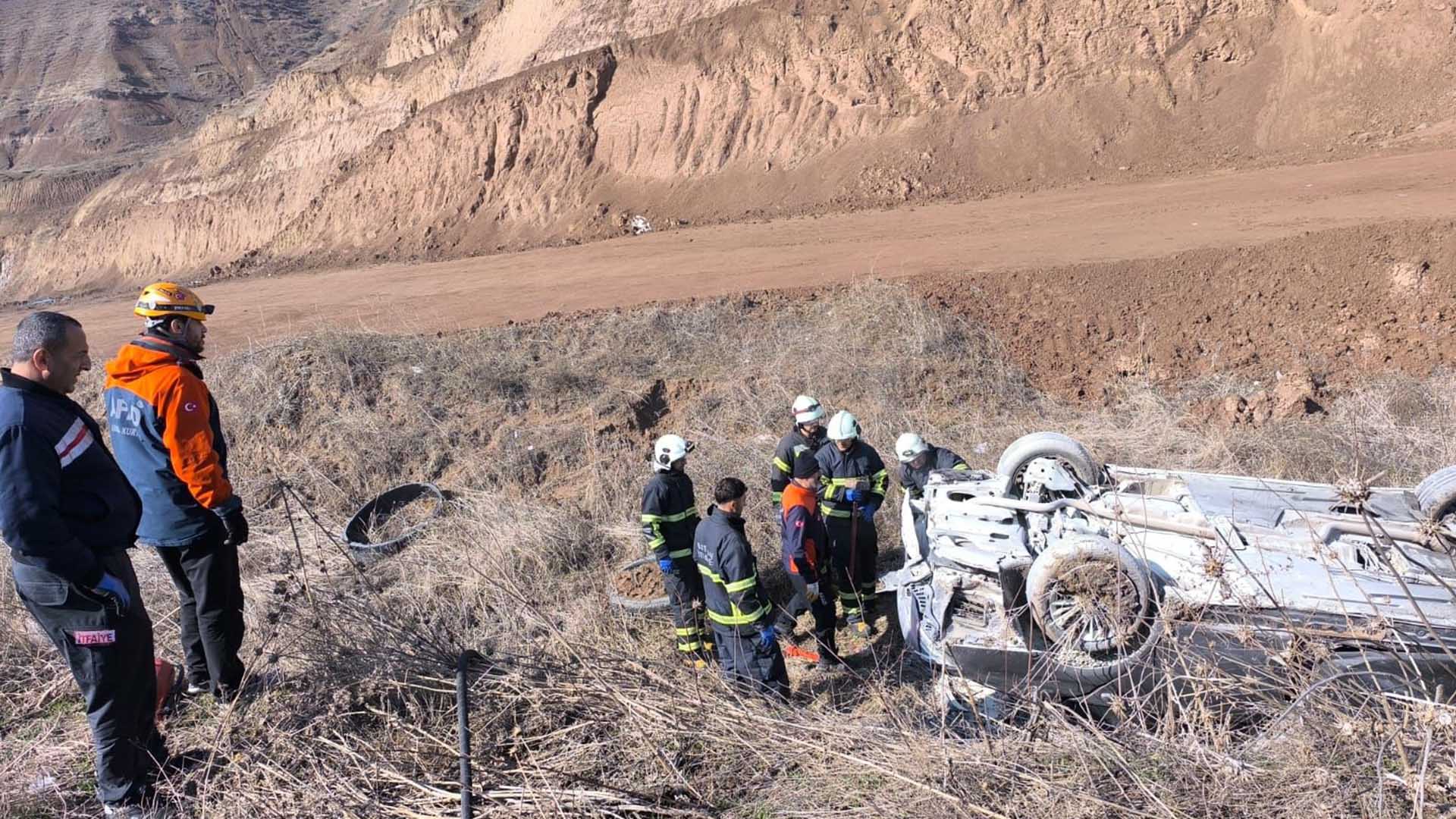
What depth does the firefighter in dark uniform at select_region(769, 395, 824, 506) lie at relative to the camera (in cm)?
600

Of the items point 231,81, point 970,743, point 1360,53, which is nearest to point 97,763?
point 970,743

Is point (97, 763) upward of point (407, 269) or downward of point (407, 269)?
downward

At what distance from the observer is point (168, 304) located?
153 inches

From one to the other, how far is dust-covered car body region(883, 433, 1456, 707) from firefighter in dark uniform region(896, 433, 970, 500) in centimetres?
113

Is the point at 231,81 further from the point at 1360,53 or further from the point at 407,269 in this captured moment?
the point at 1360,53

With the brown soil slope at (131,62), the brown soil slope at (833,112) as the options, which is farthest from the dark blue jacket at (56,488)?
the brown soil slope at (131,62)

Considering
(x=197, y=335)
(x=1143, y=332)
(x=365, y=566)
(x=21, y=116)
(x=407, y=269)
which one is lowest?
(x=365, y=566)

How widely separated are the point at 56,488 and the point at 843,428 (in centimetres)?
440

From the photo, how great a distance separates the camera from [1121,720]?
10.1 feet

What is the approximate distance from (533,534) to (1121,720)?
189 inches

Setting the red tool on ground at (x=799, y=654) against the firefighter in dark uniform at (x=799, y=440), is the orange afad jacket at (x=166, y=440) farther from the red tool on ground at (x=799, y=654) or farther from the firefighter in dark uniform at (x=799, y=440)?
the firefighter in dark uniform at (x=799, y=440)

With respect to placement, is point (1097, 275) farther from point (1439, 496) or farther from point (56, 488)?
point (56, 488)

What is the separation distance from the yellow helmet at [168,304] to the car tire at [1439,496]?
625 cm

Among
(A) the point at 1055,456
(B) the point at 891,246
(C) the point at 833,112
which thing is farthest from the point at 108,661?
(C) the point at 833,112
